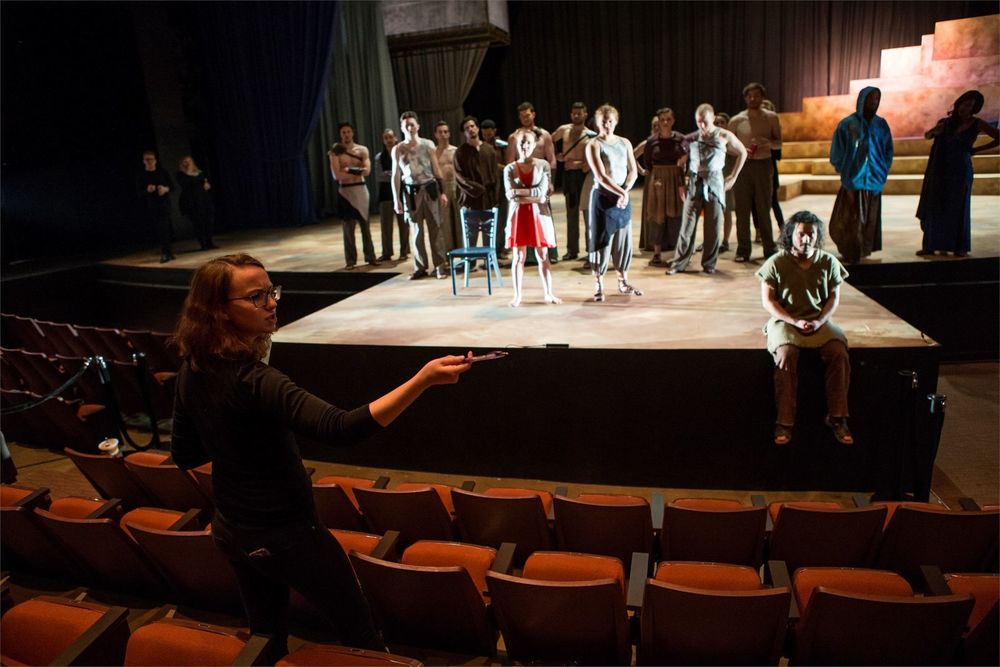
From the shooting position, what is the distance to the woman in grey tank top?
460 centimetres

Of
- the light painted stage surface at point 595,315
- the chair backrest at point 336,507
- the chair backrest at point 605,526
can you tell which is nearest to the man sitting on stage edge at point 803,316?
the light painted stage surface at point 595,315

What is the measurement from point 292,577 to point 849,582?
1483 millimetres

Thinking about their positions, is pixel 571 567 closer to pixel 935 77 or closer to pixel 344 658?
pixel 344 658

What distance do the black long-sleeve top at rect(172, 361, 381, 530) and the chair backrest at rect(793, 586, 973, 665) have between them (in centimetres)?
116

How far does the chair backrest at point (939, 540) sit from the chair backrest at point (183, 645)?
1942 mm

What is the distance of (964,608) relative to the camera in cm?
152

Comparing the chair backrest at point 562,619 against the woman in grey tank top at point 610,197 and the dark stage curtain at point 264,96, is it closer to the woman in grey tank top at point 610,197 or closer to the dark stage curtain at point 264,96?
the woman in grey tank top at point 610,197

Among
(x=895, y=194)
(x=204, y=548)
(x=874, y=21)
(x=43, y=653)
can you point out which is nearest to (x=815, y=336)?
(x=204, y=548)

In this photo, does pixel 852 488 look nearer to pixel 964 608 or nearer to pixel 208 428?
pixel 964 608

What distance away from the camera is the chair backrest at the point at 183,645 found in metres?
1.55

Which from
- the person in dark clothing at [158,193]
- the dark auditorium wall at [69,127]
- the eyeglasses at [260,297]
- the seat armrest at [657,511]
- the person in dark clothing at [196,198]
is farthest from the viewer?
the dark auditorium wall at [69,127]

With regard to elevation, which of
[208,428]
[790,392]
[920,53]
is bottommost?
[790,392]

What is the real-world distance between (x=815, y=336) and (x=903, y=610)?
198 centimetres

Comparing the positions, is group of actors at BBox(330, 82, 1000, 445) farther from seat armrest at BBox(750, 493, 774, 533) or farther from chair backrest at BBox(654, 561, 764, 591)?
chair backrest at BBox(654, 561, 764, 591)
